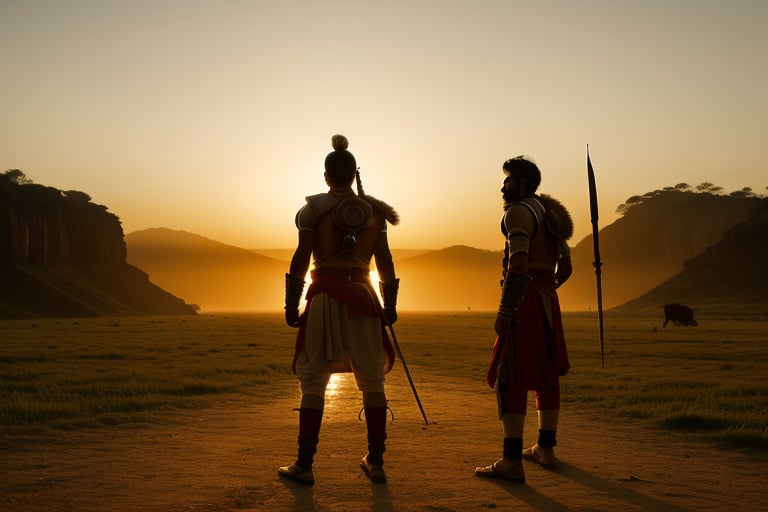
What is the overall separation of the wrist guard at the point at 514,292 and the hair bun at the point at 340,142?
2030 millimetres

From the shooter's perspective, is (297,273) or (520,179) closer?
(297,273)

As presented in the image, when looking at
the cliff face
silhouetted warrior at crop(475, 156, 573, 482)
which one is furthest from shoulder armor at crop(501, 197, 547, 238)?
the cliff face

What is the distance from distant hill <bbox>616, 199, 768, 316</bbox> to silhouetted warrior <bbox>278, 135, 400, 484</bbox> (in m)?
118

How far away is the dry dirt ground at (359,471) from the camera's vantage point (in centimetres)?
571

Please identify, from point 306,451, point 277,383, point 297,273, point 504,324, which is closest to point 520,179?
point 504,324

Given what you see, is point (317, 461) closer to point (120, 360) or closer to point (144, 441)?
point (144, 441)

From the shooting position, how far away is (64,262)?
15450cm

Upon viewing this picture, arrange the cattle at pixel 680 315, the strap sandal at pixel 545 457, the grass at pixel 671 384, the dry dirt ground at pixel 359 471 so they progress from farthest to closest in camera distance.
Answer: the cattle at pixel 680 315 < the grass at pixel 671 384 < the strap sandal at pixel 545 457 < the dry dirt ground at pixel 359 471

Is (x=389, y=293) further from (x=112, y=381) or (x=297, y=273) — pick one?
(x=112, y=381)

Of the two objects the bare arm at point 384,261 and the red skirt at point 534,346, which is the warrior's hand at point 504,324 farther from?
the bare arm at point 384,261

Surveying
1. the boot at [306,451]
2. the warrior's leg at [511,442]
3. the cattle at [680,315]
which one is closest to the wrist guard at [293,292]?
the boot at [306,451]

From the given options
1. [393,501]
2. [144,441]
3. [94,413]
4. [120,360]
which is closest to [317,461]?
[393,501]

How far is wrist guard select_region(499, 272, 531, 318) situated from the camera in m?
6.81

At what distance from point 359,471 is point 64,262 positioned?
162 m
